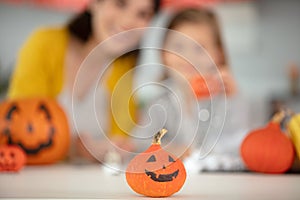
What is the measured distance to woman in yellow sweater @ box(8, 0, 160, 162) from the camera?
2.18m

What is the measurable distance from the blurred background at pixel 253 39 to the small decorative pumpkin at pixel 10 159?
172cm

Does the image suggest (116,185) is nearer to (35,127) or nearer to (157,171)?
(157,171)

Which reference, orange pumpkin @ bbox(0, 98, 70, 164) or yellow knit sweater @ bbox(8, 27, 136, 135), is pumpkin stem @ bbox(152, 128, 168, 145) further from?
yellow knit sweater @ bbox(8, 27, 136, 135)

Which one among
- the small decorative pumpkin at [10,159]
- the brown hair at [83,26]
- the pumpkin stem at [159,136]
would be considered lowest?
the small decorative pumpkin at [10,159]

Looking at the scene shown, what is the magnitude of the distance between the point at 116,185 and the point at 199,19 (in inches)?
57.2

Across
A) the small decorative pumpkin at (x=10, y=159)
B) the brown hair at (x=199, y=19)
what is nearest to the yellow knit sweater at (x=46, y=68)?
the brown hair at (x=199, y=19)

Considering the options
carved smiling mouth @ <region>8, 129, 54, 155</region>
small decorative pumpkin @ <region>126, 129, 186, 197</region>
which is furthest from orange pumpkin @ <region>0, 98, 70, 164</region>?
small decorative pumpkin @ <region>126, 129, 186, 197</region>

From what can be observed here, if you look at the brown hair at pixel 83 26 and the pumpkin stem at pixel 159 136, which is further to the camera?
the brown hair at pixel 83 26

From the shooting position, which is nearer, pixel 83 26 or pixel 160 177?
pixel 160 177

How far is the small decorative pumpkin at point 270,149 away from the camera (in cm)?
148

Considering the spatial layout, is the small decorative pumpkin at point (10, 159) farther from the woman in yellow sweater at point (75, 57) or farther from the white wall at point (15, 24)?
the white wall at point (15, 24)

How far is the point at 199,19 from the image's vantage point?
101 inches

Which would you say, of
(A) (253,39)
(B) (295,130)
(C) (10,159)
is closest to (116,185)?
(C) (10,159)

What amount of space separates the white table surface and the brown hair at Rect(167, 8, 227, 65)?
1.10 metres
